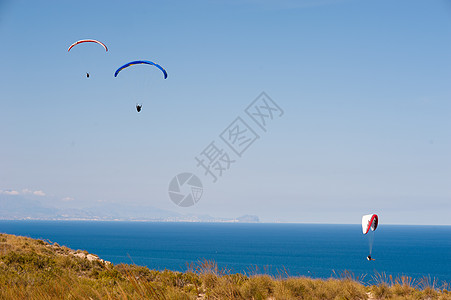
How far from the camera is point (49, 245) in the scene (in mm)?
27047

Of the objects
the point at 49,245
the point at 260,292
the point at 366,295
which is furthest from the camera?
the point at 49,245

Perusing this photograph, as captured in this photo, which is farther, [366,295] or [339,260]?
[339,260]

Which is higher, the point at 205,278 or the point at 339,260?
the point at 205,278

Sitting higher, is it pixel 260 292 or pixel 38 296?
pixel 38 296

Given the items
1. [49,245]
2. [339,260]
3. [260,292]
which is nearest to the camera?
[260,292]

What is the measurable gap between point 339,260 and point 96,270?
129m

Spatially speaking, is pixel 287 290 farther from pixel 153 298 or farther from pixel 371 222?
pixel 371 222

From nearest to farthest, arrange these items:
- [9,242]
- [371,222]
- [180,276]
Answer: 1. [180,276]
2. [371,222]
3. [9,242]

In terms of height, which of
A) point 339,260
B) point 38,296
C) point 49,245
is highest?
point 38,296

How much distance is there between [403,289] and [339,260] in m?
130

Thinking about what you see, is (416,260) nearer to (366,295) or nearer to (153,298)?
(366,295)

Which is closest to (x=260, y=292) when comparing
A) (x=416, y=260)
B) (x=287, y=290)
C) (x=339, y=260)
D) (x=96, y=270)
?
(x=287, y=290)

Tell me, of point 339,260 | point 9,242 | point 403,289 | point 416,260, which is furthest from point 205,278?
point 416,260

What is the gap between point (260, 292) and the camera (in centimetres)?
1181
